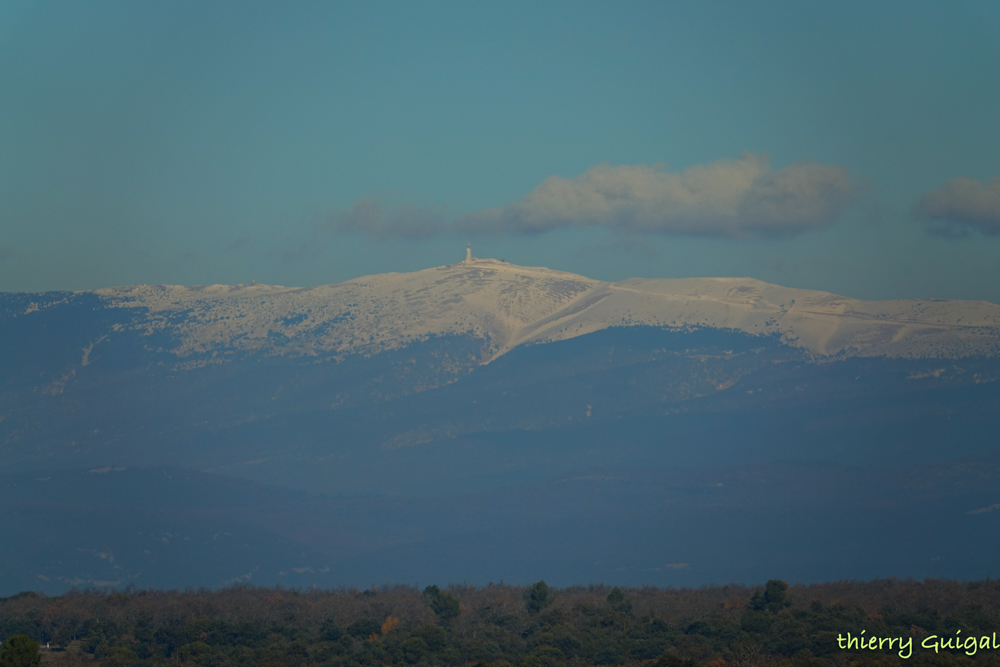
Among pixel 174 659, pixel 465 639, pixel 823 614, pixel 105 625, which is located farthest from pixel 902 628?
pixel 105 625

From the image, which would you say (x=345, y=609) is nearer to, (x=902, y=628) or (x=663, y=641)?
(x=663, y=641)

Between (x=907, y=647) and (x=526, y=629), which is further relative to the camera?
(x=526, y=629)

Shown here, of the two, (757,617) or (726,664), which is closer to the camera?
(726,664)

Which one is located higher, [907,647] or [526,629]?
[907,647]

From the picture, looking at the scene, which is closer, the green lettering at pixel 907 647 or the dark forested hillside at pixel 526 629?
the green lettering at pixel 907 647

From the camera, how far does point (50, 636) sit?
97.6 meters

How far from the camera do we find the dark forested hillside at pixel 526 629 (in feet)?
250

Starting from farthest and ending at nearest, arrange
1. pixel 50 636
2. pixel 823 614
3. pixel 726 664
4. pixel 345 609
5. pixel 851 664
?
pixel 345 609 → pixel 50 636 → pixel 823 614 → pixel 726 664 → pixel 851 664

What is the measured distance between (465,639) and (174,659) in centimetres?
2265

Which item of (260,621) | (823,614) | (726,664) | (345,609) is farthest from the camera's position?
(345,609)

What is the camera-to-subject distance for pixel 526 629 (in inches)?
3944

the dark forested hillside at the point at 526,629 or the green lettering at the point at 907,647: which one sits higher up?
the green lettering at the point at 907,647

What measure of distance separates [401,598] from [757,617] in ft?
186

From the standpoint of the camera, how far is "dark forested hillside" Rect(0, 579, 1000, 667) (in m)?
→ 76.3
